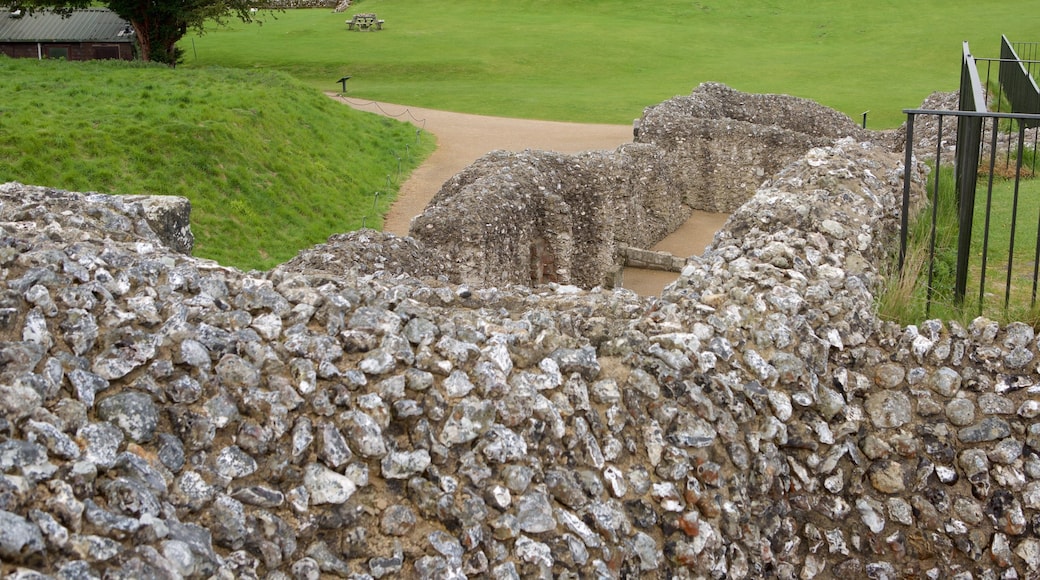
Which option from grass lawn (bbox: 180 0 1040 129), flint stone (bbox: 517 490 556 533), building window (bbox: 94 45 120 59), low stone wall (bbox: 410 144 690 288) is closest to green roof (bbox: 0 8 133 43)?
building window (bbox: 94 45 120 59)

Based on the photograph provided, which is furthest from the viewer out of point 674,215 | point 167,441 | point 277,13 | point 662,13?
point 277,13

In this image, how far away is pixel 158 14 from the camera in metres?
31.3

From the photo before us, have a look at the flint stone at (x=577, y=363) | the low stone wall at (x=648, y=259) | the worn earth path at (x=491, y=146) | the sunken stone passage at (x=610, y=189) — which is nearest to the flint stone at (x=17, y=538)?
the flint stone at (x=577, y=363)

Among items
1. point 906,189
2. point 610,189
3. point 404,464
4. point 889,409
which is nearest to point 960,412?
point 889,409

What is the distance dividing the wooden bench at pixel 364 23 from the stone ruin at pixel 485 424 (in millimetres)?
46738

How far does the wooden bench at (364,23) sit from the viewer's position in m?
50.3

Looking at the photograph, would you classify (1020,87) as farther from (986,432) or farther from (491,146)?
(986,432)

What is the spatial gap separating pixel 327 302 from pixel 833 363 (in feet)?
8.41

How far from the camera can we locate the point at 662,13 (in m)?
55.1

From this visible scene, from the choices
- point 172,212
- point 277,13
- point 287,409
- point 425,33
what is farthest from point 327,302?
point 277,13

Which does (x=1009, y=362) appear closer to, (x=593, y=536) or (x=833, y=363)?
(x=833, y=363)

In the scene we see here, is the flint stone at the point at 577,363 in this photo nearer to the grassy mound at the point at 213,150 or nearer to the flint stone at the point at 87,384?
the flint stone at the point at 87,384

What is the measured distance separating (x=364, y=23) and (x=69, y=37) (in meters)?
17.0

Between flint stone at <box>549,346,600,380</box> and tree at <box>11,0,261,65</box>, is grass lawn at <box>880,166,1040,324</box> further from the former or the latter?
tree at <box>11,0,261,65</box>
